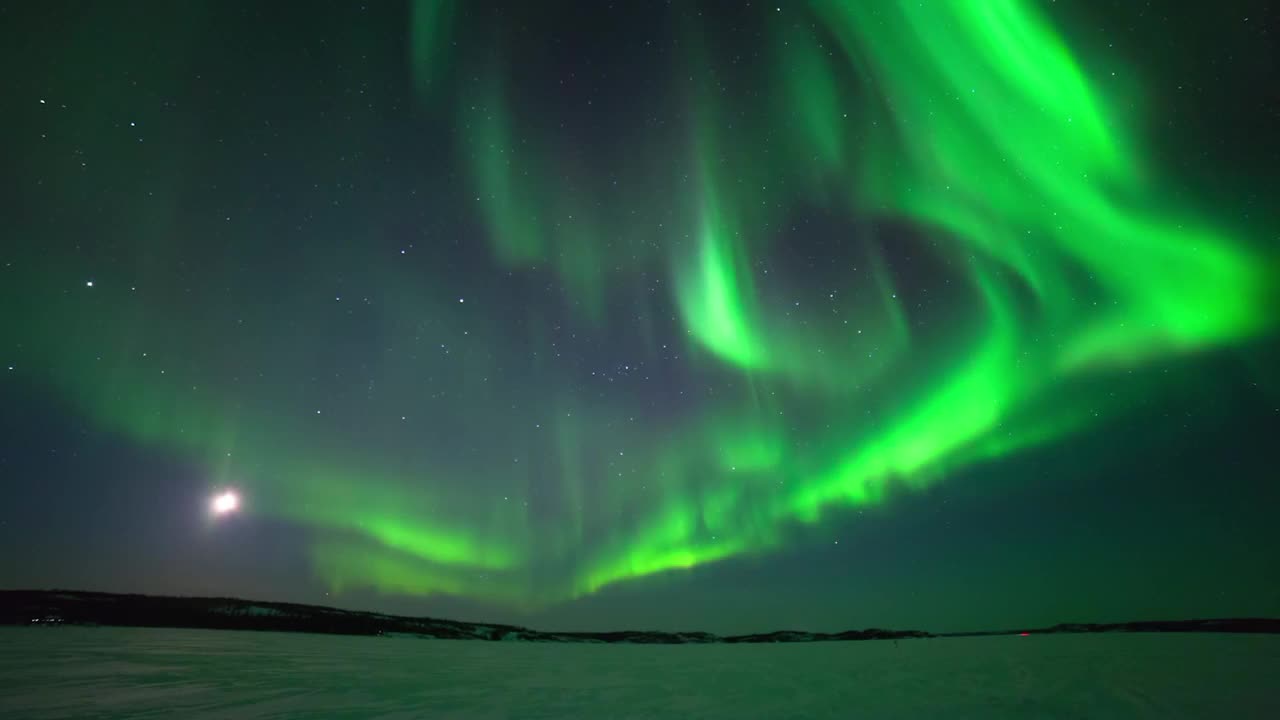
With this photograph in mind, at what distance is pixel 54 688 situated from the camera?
15062 mm

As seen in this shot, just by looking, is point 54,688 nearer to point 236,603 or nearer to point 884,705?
point 884,705

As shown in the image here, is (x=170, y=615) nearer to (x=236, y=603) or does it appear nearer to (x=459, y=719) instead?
(x=236, y=603)

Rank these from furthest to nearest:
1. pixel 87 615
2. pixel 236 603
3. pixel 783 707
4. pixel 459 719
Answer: pixel 236 603
pixel 87 615
pixel 783 707
pixel 459 719

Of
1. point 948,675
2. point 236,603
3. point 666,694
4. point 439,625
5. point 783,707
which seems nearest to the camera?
point 783,707

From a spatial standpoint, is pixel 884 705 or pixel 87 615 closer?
pixel 884 705

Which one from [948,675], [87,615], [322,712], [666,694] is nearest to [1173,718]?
[666,694]

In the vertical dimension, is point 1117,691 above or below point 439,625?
above

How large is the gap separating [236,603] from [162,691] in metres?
115

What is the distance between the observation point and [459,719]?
Answer: 42.8 ft

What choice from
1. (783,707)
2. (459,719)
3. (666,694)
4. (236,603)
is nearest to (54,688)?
(459,719)

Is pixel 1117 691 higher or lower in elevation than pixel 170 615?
higher

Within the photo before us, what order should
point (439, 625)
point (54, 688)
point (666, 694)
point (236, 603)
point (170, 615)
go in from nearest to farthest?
point (54, 688)
point (666, 694)
point (170, 615)
point (236, 603)
point (439, 625)

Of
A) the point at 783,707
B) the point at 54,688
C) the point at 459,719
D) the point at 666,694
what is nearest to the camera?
the point at 459,719

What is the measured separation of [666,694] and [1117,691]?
16.3 m
